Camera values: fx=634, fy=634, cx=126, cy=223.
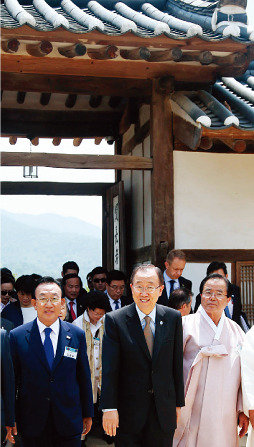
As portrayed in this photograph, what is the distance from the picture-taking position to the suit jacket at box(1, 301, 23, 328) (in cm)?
712

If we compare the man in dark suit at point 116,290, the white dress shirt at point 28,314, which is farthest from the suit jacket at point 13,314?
the man in dark suit at point 116,290

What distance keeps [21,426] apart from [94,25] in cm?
441

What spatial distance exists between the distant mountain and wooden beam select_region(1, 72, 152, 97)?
40.0m

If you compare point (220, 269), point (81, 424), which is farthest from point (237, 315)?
point (81, 424)

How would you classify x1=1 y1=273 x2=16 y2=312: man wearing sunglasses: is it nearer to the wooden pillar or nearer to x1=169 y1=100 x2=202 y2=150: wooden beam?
the wooden pillar

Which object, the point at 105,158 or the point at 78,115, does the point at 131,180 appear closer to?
the point at 78,115

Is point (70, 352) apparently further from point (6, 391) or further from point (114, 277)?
point (114, 277)

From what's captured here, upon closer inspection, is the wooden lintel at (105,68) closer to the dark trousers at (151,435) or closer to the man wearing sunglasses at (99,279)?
the man wearing sunglasses at (99,279)

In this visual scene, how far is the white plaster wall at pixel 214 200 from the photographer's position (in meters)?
8.44

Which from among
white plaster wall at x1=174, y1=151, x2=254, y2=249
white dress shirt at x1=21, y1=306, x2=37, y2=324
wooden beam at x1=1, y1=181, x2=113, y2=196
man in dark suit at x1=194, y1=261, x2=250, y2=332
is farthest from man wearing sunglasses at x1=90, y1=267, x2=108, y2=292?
wooden beam at x1=1, y1=181, x2=113, y2=196

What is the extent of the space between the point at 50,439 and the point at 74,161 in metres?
4.00

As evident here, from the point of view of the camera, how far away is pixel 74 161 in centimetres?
786

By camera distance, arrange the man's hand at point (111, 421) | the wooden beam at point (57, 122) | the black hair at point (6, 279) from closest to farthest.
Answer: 1. the man's hand at point (111, 421)
2. the black hair at point (6, 279)
3. the wooden beam at point (57, 122)

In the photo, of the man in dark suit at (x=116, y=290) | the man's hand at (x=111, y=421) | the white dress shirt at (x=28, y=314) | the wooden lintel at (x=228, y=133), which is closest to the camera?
the man's hand at (x=111, y=421)
